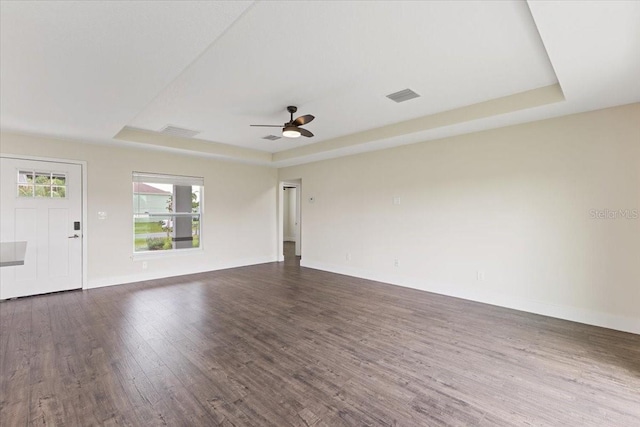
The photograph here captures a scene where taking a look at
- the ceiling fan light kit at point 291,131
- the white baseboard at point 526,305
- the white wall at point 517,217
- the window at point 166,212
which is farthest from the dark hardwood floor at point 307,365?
the ceiling fan light kit at point 291,131

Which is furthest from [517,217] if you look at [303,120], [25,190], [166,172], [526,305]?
[25,190]

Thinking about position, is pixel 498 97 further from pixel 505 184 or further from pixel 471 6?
pixel 471 6

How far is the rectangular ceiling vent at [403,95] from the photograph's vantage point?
3.44 meters

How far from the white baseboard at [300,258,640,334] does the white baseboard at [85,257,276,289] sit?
Answer: 3.07m

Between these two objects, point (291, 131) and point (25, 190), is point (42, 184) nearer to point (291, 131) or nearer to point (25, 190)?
point (25, 190)

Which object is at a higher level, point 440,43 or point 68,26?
point 440,43

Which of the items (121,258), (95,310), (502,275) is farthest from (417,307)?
(121,258)

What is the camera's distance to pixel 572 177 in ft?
12.0

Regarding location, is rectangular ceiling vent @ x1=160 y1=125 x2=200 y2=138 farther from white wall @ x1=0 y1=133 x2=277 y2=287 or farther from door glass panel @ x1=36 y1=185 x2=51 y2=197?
door glass panel @ x1=36 y1=185 x2=51 y2=197

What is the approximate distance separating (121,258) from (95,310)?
168 centimetres

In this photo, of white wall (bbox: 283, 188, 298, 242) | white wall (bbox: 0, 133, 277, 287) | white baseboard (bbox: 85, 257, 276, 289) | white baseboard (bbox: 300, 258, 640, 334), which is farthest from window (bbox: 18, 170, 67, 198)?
white wall (bbox: 283, 188, 298, 242)

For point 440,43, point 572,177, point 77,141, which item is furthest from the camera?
point 77,141

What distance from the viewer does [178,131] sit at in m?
5.04

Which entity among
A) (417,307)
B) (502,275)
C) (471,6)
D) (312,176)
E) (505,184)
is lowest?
(417,307)
